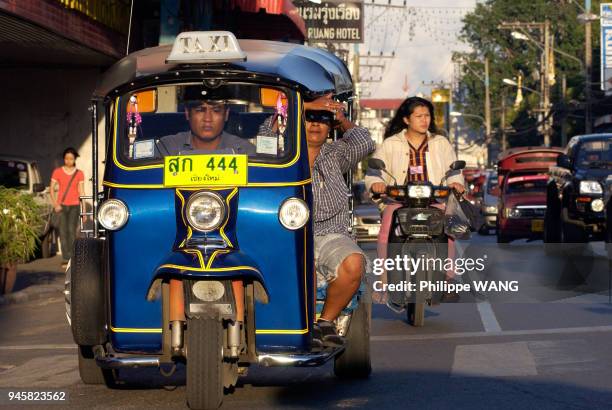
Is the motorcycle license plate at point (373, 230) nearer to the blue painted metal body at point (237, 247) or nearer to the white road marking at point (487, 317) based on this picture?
the white road marking at point (487, 317)

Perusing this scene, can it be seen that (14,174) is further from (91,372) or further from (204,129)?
(204,129)

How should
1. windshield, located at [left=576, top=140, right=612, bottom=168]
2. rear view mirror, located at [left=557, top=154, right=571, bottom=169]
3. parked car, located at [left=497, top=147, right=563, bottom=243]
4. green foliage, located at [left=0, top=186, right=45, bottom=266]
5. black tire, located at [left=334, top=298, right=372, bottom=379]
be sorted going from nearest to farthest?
black tire, located at [left=334, top=298, right=372, bottom=379] → green foliage, located at [left=0, top=186, right=45, bottom=266] → rear view mirror, located at [left=557, top=154, right=571, bottom=169] → windshield, located at [left=576, top=140, right=612, bottom=168] → parked car, located at [left=497, top=147, right=563, bottom=243]

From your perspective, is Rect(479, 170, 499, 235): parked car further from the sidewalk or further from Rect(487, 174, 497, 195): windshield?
the sidewalk

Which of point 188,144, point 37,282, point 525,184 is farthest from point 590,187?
point 188,144

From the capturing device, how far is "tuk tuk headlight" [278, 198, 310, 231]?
7.92m

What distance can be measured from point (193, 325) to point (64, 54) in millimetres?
17506

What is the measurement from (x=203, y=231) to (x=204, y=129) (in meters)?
0.74

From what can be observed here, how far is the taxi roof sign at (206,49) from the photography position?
8000 mm

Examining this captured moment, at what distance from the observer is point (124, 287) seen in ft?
26.1

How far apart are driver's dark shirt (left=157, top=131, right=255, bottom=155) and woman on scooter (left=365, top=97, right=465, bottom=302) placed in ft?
13.4

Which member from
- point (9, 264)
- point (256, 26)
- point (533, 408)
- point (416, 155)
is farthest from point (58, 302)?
point (256, 26)

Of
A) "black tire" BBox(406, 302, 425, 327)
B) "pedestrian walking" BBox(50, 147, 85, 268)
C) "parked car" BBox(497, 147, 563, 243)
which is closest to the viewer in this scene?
"black tire" BBox(406, 302, 425, 327)

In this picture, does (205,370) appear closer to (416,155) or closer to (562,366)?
(562,366)

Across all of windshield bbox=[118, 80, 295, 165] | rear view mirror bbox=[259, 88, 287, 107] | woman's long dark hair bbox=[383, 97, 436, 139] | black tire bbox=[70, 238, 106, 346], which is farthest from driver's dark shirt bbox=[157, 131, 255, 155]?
woman's long dark hair bbox=[383, 97, 436, 139]
